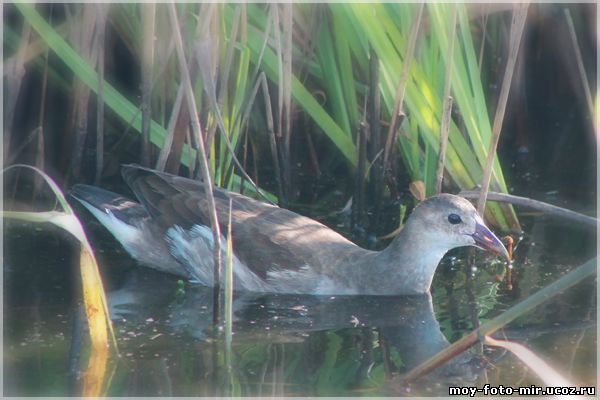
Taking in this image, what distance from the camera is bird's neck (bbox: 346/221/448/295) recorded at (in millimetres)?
5938

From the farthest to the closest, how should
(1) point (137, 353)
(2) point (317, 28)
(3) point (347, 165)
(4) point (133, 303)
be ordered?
(3) point (347, 165) → (2) point (317, 28) → (4) point (133, 303) → (1) point (137, 353)

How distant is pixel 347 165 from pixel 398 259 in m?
1.61

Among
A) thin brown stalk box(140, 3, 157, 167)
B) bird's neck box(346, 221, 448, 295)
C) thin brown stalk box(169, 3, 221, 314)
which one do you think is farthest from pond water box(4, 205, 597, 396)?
thin brown stalk box(140, 3, 157, 167)

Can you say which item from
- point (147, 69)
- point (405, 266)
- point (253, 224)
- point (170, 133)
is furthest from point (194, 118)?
point (405, 266)

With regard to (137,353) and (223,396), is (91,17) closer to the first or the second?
(137,353)

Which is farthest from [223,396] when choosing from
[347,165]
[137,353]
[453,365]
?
[347,165]

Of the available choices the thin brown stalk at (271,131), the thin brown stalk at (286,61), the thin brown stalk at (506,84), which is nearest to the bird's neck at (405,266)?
the thin brown stalk at (506,84)

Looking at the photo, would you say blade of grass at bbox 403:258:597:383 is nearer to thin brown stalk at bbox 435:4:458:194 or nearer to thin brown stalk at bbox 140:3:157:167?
thin brown stalk at bbox 435:4:458:194

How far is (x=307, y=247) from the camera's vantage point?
19.7ft

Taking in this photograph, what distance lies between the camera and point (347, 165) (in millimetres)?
7449

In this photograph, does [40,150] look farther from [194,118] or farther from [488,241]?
[488,241]

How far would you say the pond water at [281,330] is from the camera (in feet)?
15.0

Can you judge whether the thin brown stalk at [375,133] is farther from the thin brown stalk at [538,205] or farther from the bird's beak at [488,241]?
the bird's beak at [488,241]

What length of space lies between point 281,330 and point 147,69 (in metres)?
1.83
